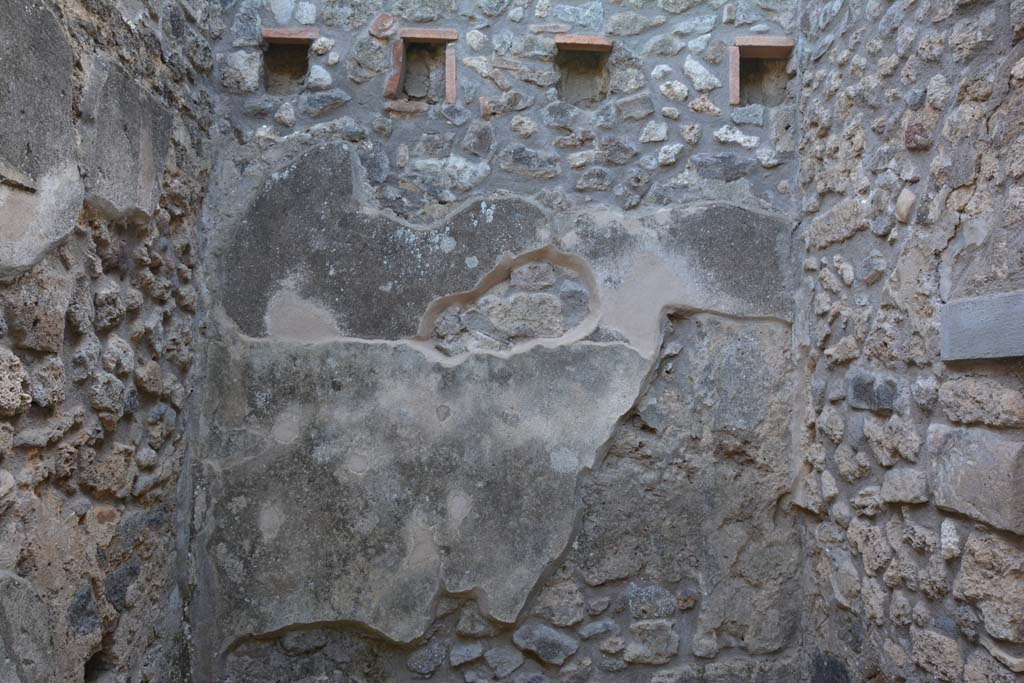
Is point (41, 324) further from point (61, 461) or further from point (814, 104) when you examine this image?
point (814, 104)

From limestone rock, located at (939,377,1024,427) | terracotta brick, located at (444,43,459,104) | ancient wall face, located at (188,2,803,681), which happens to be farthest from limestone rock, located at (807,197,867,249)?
terracotta brick, located at (444,43,459,104)

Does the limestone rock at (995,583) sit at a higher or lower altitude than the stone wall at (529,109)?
lower

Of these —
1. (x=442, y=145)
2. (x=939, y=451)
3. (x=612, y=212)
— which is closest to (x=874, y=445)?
(x=939, y=451)

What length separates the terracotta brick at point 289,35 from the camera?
2.44 metres

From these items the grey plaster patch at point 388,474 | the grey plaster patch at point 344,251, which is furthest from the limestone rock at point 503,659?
the grey plaster patch at point 344,251

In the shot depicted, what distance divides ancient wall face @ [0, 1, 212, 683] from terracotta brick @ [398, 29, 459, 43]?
0.63 m

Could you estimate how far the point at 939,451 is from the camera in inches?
67.4

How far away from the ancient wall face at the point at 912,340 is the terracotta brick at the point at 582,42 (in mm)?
655

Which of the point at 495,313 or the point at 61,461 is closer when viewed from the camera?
the point at 61,461

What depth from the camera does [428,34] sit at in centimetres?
247

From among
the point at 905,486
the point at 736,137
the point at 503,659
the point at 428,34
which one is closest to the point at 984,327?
the point at 905,486

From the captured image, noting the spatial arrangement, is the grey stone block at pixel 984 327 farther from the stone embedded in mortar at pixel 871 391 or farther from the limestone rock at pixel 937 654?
the limestone rock at pixel 937 654

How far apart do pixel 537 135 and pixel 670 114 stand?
44 centimetres

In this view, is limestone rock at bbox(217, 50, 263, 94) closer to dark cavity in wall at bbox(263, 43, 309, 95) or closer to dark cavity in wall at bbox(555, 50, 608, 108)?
dark cavity in wall at bbox(263, 43, 309, 95)
